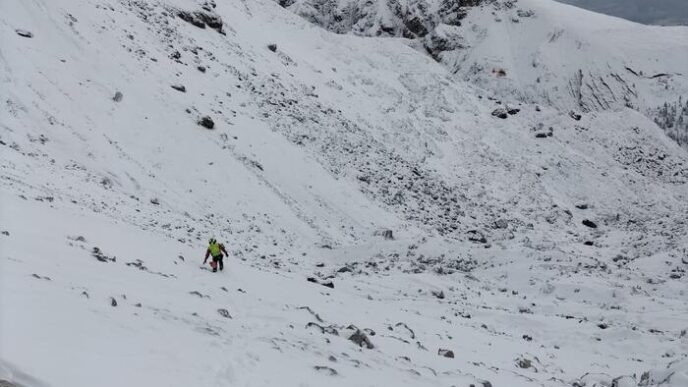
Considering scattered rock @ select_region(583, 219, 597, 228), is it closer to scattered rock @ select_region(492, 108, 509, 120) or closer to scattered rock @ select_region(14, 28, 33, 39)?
scattered rock @ select_region(492, 108, 509, 120)

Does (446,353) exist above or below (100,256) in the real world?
below

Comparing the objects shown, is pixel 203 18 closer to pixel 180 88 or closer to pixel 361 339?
pixel 180 88

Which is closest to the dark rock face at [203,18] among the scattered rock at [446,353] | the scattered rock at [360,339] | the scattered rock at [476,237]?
the scattered rock at [476,237]

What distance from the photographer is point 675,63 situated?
56.9 metres

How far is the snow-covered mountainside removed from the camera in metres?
9.95

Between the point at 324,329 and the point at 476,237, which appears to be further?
the point at 476,237

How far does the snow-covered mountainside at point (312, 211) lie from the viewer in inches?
392

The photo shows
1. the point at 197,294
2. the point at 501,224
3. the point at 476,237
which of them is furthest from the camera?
the point at 501,224

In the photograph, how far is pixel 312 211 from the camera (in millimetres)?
28438

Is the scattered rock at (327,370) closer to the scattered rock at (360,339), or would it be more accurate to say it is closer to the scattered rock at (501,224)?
the scattered rock at (360,339)

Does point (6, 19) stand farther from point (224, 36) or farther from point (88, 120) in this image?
point (224, 36)

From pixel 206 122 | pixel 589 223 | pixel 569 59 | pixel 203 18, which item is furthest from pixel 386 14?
pixel 206 122

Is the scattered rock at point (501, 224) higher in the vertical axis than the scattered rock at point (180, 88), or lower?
lower

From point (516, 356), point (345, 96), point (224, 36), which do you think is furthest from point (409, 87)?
point (516, 356)
